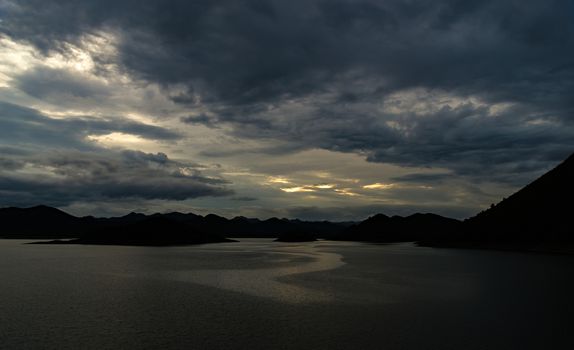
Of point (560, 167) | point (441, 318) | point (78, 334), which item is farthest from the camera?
point (560, 167)

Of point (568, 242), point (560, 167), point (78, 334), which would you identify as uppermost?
point (560, 167)

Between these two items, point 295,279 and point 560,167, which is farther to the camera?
point 560,167

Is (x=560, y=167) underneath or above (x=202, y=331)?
above

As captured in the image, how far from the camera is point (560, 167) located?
195250 mm

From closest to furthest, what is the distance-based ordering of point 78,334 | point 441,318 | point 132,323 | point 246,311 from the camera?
point 78,334
point 132,323
point 441,318
point 246,311

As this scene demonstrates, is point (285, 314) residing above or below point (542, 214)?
below

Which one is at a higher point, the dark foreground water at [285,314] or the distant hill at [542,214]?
the distant hill at [542,214]

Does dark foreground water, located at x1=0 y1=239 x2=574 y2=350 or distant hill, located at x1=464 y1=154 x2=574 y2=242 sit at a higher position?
distant hill, located at x1=464 y1=154 x2=574 y2=242

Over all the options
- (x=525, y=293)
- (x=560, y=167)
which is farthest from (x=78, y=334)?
(x=560, y=167)

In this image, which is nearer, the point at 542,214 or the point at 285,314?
the point at 285,314

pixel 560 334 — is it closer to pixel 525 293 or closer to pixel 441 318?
pixel 441 318

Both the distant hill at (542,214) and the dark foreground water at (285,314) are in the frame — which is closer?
the dark foreground water at (285,314)

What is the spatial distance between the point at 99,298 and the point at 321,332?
2665cm

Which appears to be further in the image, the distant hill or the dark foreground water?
the distant hill
